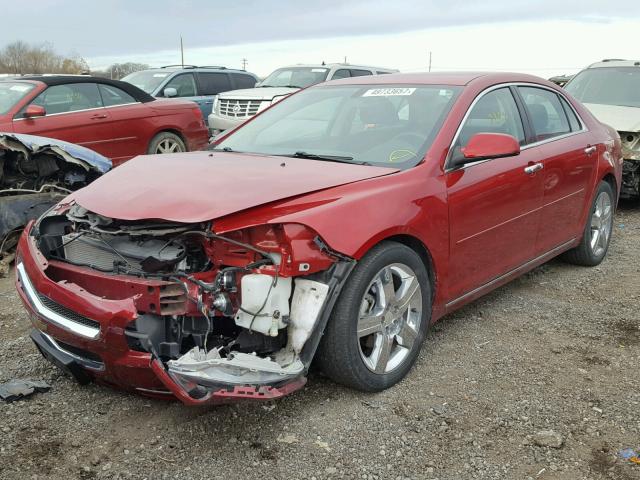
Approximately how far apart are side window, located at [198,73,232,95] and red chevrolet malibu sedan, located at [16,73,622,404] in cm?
882

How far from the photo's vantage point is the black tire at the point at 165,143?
913 centimetres

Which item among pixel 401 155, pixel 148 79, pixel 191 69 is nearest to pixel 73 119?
pixel 148 79

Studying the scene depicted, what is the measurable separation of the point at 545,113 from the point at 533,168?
A: 73cm

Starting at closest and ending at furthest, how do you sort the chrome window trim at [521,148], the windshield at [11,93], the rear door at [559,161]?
the chrome window trim at [521,148]
the rear door at [559,161]
the windshield at [11,93]

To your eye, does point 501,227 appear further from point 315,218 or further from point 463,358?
point 315,218

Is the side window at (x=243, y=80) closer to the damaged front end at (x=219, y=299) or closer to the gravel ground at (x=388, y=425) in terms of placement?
the gravel ground at (x=388, y=425)

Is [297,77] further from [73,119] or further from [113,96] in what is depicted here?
[73,119]

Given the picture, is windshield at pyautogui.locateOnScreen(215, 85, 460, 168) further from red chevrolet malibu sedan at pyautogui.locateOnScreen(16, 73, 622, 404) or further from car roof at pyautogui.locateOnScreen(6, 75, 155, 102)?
car roof at pyautogui.locateOnScreen(6, 75, 155, 102)

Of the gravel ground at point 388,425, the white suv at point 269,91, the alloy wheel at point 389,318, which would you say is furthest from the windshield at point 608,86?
the alloy wheel at point 389,318

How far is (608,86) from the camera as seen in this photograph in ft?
28.9

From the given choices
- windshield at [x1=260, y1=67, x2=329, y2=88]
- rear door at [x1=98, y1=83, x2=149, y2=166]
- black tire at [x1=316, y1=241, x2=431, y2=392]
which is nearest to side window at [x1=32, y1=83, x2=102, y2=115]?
rear door at [x1=98, y1=83, x2=149, y2=166]

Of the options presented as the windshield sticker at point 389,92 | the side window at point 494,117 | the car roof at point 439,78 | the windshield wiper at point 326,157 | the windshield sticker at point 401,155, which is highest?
the car roof at point 439,78

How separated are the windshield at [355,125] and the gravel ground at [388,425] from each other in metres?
1.28

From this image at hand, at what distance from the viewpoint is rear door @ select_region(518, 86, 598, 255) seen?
4.46 m
